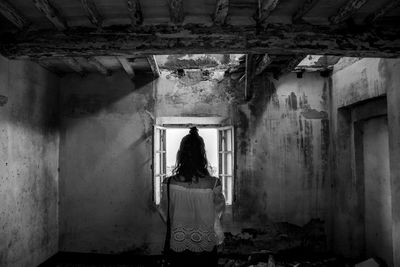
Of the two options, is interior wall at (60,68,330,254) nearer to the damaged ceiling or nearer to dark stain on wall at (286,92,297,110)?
dark stain on wall at (286,92,297,110)

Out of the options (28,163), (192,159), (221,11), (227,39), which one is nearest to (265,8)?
(221,11)

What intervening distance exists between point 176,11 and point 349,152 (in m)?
3.29

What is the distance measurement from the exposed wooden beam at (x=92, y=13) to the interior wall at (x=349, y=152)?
2998 mm

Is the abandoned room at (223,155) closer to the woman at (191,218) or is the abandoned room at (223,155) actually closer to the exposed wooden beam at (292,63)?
the exposed wooden beam at (292,63)

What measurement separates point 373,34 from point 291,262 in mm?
3240

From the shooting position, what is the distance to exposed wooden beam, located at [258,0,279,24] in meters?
2.17

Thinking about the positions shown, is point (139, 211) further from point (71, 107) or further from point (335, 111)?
point (335, 111)

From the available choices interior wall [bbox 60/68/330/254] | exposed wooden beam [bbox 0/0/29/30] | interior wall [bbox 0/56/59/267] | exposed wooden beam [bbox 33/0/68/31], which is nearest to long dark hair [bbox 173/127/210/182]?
exposed wooden beam [bbox 33/0/68/31]

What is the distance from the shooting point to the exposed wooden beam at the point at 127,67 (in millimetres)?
3812

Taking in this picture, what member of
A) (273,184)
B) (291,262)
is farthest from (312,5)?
(291,262)

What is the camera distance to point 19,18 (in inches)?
99.7

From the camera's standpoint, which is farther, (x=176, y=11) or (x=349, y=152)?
(x=349, y=152)

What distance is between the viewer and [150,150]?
4602 mm

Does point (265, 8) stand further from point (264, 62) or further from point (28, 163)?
point (28, 163)
